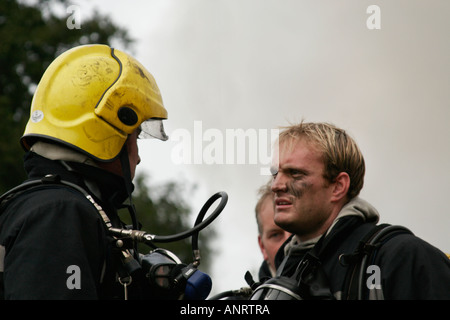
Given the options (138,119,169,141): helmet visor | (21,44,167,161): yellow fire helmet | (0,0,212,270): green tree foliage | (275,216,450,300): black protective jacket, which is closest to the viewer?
(275,216,450,300): black protective jacket

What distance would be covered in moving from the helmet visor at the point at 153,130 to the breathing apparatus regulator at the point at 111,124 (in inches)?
11.5

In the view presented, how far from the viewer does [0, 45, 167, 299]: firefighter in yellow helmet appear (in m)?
3.83

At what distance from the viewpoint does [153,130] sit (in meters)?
5.34

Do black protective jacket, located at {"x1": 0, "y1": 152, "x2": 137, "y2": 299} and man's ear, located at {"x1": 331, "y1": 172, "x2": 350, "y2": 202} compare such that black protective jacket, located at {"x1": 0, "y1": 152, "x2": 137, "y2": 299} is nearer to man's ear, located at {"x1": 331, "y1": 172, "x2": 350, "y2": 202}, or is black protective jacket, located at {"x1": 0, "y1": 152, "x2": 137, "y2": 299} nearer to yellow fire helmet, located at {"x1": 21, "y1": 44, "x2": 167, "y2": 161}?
yellow fire helmet, located at {"x1": 21, "y1": 44, "x2": 167, "y2": 161}

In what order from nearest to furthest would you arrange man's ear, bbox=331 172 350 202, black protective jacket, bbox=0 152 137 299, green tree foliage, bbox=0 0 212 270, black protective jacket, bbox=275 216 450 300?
black protective jacket, bbox=0 152 137 299 → black protective jacket, bbox=275 216 450 300 → man's ear, bbox=331 172 350 202 → green tree foliage, bbox=0 0 212 270

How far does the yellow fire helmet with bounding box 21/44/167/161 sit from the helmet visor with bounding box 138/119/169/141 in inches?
11.4

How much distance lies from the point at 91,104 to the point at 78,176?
48 cm

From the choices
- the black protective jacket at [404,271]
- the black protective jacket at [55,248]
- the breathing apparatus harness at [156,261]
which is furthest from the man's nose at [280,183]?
the black protective jacket at [55,248]

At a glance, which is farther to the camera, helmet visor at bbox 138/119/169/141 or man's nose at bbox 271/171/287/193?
helmet visor at bbox 138/119/169/141

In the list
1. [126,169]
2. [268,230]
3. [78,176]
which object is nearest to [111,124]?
[126,169]

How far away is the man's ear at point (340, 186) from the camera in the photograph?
509 centimetres

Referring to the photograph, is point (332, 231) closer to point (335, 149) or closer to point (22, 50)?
point (335, 149)

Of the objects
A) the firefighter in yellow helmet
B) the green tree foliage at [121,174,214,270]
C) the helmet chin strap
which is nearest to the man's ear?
the firefighter in yellow helmet
